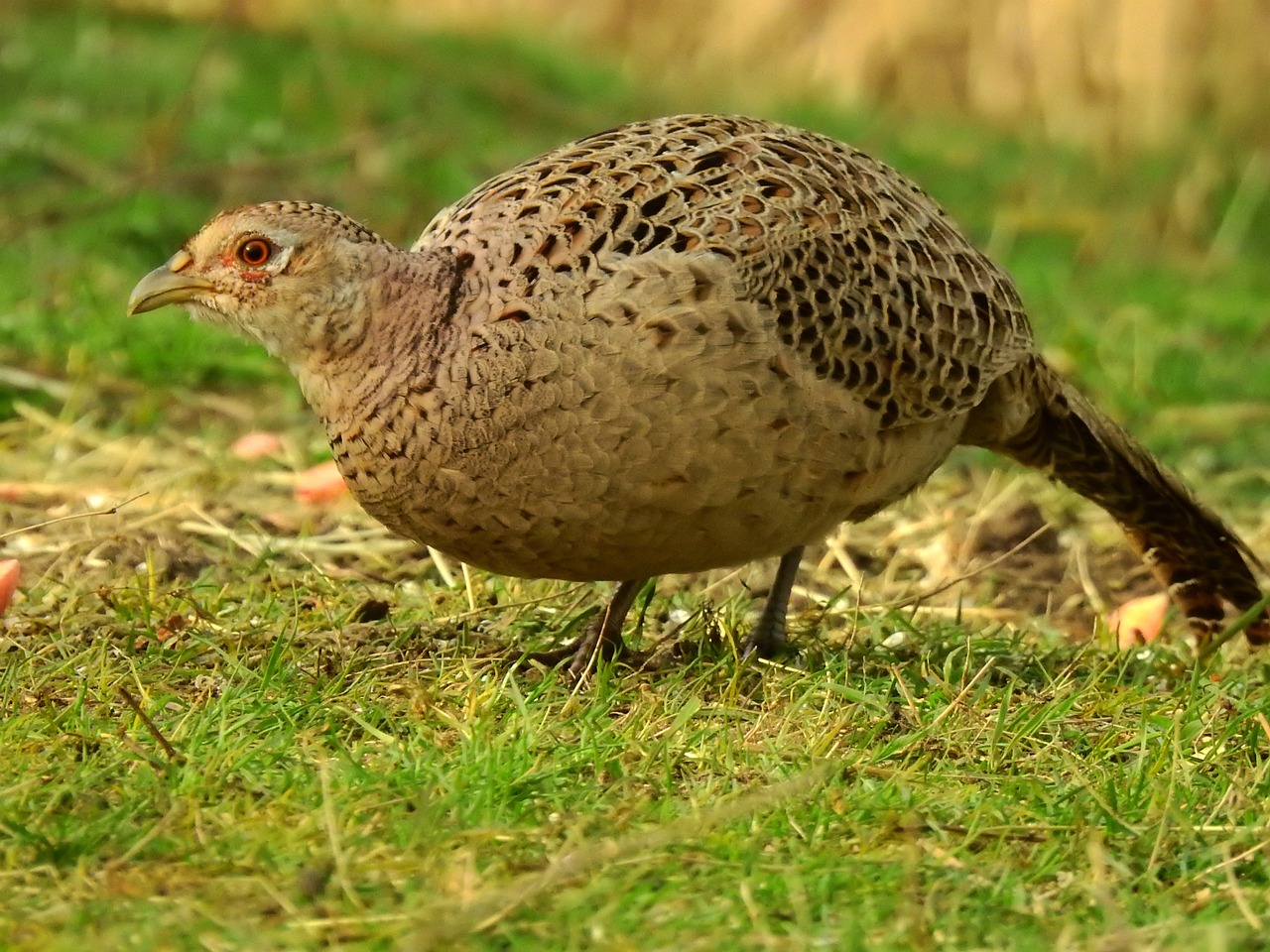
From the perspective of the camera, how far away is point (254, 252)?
3.98 metres

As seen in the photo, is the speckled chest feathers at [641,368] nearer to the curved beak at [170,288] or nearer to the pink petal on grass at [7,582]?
the curved beak at [170,288]

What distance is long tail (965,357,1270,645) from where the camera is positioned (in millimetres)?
4938

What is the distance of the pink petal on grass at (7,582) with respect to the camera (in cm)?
437

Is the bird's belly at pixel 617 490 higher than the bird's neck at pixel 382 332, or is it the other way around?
the bird's neck at pixel 382 332

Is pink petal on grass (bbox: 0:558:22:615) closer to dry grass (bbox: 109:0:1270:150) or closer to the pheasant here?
the pheasant

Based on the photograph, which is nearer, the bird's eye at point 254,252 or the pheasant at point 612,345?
the pheasant at point 612,345

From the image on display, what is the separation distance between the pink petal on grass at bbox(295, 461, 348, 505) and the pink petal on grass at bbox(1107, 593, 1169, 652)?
2234mm

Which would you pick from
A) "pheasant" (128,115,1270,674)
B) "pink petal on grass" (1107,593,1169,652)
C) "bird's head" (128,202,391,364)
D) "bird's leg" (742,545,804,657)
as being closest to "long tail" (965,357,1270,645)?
"pink petal on grass" (1107,593,1169,652)

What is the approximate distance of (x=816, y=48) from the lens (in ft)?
40.5

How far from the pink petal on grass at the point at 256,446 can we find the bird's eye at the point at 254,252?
205 cm

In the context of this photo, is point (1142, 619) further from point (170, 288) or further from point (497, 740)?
point (170, 288)

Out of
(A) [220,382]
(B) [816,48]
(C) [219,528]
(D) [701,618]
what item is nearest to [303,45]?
(B) [816,48]

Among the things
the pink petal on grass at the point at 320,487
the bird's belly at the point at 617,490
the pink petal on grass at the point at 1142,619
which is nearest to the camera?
the bird's belly at the point at 617,490

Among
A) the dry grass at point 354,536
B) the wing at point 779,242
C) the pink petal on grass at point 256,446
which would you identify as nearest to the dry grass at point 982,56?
the dry grass at point 354,536
